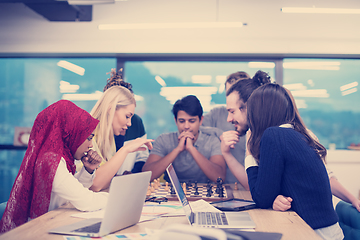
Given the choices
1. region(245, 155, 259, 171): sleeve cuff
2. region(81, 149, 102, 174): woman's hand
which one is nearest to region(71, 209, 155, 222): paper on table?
region(81, 149, 102, 174): woman's hand

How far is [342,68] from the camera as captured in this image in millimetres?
3936

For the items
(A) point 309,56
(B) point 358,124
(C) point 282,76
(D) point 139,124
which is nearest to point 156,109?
(D) point 139,124

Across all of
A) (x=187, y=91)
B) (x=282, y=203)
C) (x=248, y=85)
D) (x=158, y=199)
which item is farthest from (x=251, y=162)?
(x=187, y=91)

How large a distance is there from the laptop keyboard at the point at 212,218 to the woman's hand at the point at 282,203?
0.28 meters

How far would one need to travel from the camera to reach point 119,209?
102 cm

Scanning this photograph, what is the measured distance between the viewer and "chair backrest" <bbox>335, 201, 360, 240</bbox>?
1591 mm

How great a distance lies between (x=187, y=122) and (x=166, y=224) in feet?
5.07

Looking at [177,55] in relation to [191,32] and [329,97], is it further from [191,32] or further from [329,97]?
[329,97]

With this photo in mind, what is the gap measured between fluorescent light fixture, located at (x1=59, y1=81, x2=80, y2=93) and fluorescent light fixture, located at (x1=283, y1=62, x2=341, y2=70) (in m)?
3.05

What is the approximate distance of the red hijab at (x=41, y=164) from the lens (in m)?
1.41

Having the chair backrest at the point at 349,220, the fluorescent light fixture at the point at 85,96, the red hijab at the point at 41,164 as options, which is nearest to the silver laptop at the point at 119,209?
the red hijab at the point at 41,164

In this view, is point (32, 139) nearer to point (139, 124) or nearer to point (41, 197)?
point (41, 197)

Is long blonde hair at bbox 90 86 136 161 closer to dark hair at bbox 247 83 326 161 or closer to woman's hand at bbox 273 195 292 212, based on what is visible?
dark hair at bbox 247 83 326 161

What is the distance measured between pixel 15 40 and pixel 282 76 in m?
3.83
